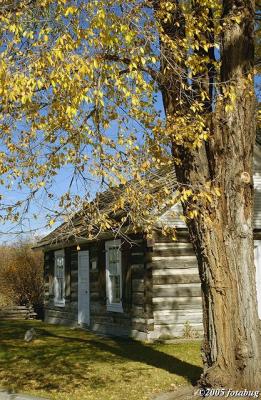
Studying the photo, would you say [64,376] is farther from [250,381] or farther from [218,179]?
[218,179]

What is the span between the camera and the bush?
26.9 meters

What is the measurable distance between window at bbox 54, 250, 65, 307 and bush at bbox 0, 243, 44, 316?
14.9 feet

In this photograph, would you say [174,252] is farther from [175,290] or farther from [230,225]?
[230,225]

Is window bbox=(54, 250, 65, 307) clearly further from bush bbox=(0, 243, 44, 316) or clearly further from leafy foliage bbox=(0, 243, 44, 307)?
leafy foliage bbox=(0, 243, 44, 307)

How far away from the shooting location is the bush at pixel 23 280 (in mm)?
26875

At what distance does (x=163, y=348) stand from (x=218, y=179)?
21.6 ft

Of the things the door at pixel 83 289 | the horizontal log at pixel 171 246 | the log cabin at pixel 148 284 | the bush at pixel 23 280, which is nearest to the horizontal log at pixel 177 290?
the log cabin at pixel 148 284

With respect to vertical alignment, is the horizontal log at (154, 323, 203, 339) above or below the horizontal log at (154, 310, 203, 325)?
below

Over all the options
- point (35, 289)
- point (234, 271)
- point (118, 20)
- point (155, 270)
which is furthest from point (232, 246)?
point (35, 289)

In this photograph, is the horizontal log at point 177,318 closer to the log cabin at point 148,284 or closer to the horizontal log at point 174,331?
the log cabin at point 148,284

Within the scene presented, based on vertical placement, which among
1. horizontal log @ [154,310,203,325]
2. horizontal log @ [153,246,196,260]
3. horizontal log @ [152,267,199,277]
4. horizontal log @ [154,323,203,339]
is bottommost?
horizontal log @ [154,323,203,339]

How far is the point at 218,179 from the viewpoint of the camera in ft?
25.6

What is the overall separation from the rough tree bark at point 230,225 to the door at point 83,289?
11.1 m

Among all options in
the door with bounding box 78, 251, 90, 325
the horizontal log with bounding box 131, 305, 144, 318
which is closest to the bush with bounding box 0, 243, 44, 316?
the door with bounding box 78, 251, 90, 325
